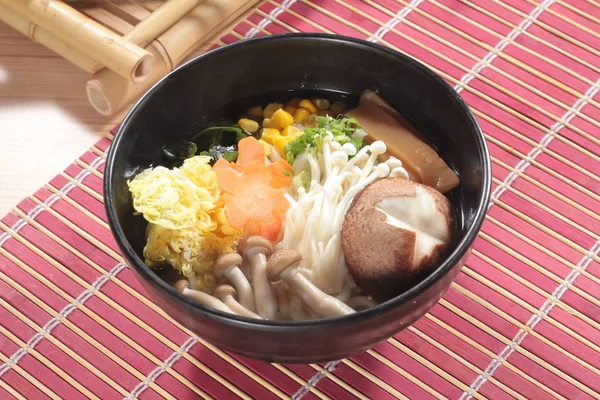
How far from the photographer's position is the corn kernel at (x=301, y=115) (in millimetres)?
1762

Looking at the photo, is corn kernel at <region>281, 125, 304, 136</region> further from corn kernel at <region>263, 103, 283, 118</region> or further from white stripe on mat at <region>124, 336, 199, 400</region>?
white stripe on mat at <region>124, 336, 199, 400</region>

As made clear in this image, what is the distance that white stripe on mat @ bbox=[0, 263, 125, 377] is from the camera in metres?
1.69

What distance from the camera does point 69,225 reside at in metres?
1.91

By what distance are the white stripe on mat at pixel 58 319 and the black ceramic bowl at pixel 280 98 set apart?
292 mm

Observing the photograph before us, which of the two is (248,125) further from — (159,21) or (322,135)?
(159,21)

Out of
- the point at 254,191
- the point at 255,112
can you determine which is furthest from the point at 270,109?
the point at 254,191

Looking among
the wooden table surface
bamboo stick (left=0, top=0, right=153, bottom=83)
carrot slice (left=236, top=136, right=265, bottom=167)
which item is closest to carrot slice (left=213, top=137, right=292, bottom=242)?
carrot slice (left=236, top=136, right=265, bottom=167)

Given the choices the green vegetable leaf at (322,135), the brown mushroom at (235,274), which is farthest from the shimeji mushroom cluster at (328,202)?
the brown mushroom at (235,274)

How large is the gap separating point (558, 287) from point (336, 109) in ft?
2.19

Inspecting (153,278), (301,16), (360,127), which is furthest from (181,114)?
(301,16)

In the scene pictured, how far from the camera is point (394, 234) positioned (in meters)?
1.40

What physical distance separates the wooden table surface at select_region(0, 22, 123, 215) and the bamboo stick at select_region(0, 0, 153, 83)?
153 mm

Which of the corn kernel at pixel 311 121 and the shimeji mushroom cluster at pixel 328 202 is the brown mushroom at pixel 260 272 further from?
the corn kernel at pixel 311 121

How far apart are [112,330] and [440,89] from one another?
0.91 m
